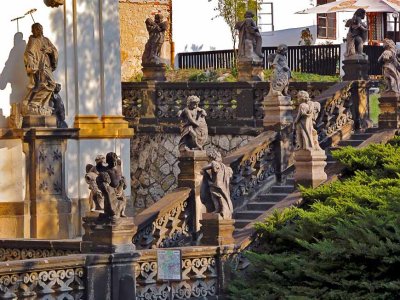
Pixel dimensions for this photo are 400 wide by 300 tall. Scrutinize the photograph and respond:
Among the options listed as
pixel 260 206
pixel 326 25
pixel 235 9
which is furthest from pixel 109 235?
pixel 326 25

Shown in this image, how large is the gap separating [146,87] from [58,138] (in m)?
4.21

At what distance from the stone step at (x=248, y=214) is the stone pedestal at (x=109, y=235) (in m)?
4.08

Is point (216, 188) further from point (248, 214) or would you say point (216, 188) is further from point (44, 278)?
point (44, 278)

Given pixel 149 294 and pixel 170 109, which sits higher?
pixel 170 109

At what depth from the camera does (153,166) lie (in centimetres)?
3228

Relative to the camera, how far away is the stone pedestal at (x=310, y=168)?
26.2 m

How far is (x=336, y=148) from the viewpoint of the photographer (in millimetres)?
28359

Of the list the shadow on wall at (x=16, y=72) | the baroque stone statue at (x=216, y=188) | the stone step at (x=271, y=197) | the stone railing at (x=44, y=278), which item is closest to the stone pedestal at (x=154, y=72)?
the shadow on wall at (x=16, y=72)

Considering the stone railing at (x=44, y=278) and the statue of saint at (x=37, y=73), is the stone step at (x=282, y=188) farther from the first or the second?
the stone railing at (x=44, y=278)

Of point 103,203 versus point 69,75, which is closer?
point 103,203

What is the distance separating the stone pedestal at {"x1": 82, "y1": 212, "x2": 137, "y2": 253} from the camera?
22.6 metres

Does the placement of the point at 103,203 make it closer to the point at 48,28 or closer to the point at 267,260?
the point at 267,260

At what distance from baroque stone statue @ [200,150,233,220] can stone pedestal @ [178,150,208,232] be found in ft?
5.16

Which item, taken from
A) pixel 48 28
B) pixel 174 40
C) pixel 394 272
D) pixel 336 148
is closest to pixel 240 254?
pixel 394 272
